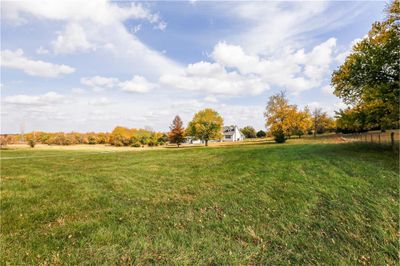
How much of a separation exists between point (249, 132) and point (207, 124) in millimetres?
48206

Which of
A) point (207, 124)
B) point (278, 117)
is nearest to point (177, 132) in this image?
point (207, 124)

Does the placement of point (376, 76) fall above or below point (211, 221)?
above

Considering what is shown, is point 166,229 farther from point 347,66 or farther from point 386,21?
point 386,21

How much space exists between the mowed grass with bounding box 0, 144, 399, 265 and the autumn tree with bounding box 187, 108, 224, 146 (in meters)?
42.0

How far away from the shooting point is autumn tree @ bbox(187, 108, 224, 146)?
50250 millimetres

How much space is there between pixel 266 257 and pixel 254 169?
22.3 feet

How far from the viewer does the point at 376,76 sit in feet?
40.5

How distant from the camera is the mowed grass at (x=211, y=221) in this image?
3453 mm

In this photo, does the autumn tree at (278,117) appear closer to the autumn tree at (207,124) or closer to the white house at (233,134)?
the autumn tree at (207,124)

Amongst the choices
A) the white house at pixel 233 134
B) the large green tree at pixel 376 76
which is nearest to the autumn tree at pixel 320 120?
the white house at pixel 233 134

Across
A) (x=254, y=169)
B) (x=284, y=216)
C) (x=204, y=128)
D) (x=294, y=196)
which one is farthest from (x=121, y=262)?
(x=204, y=128)

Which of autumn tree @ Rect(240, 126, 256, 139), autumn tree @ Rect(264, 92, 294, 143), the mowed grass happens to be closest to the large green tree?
the mowed grass

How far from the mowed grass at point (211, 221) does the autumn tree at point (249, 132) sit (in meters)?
87.0

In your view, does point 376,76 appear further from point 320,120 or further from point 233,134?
point 233,134
